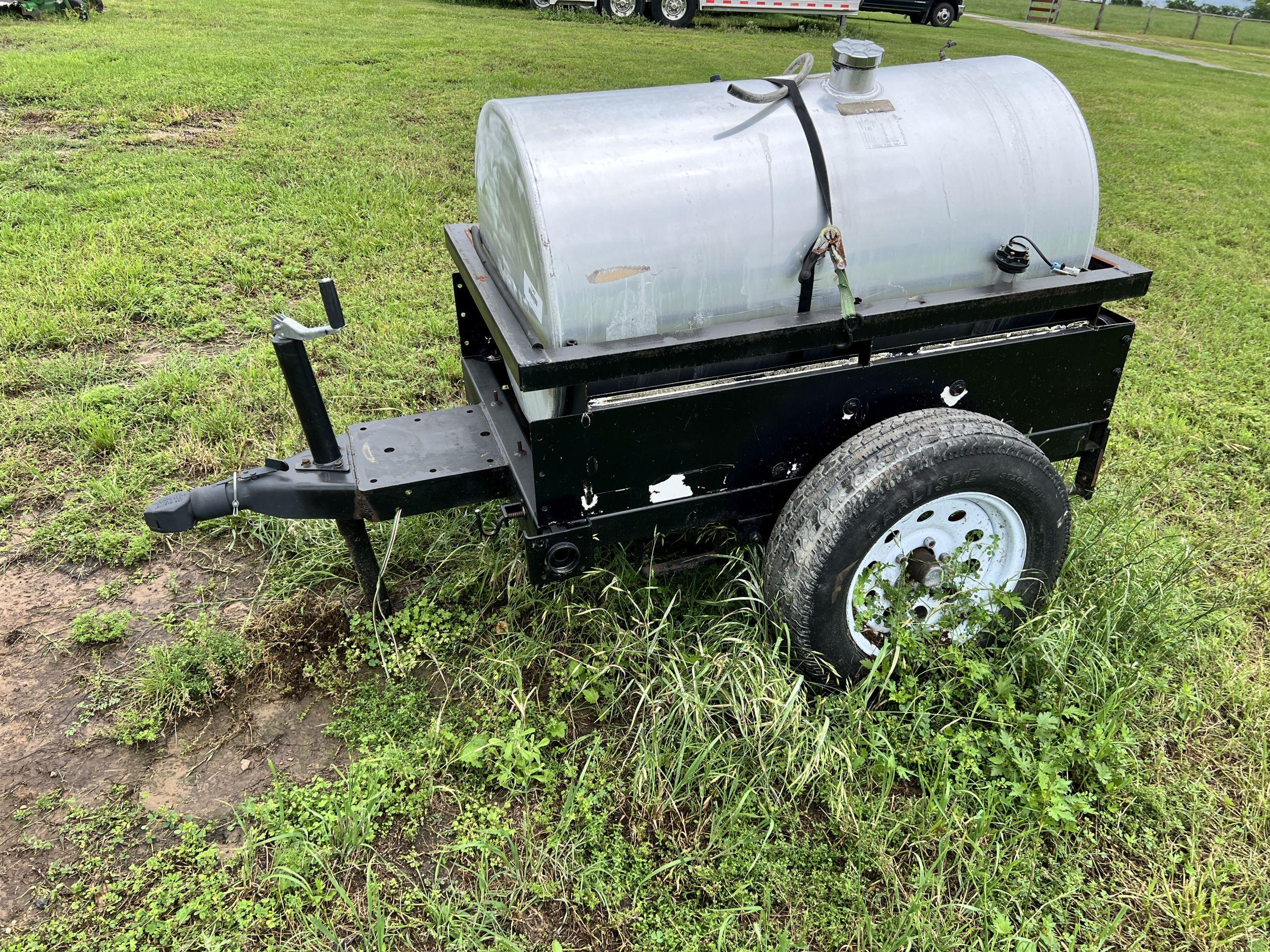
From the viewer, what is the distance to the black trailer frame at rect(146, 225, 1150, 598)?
2242 mm

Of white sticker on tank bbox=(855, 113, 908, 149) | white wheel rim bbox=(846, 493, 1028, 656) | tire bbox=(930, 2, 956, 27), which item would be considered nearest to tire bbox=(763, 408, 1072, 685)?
white wheel rim bbox=(846, 493, 1028, 656)

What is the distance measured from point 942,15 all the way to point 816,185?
22.4 meters

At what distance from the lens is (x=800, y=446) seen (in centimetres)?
251

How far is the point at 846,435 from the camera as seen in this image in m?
2.55

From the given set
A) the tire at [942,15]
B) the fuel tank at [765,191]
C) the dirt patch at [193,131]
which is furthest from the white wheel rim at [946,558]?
the tire at [942,15]

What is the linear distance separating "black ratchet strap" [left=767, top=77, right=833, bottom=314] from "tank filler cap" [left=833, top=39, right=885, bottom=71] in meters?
0.17

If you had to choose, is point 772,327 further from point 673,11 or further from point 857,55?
point 673,11

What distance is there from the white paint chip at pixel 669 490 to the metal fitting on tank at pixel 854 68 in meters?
1.19

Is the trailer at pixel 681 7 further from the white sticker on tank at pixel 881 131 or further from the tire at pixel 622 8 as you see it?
the white sticker on tank at pixel 881 131

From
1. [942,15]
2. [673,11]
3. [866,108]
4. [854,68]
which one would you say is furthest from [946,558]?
[942,15]

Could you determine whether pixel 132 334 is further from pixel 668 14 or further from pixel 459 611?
pixel 668 14

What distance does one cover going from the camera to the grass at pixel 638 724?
2203 millimetres

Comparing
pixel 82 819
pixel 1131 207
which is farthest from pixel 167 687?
pixel 1131 207

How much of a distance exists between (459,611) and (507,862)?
94 cm
